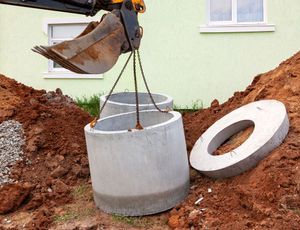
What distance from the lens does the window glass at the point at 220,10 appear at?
8102 mm

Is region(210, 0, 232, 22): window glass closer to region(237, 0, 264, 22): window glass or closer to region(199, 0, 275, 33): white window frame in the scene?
region(199, 0, 275, 33): white window frame

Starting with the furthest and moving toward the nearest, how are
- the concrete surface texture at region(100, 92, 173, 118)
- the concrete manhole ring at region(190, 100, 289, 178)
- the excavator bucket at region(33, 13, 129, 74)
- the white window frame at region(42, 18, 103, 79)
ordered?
the white window frame at region(42, 18, 103, 79) → the concrete surface texture at region(100, 92, 173, 118) → the concrete manhole ring at region(190, 100, 289, 178) → the excavator bucket at region(33, 13, 129, 74)

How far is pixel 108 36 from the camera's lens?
3484 millimetres

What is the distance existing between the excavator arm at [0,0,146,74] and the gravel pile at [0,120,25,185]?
2.05 m

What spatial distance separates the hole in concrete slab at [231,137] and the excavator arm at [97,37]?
184 centimetres

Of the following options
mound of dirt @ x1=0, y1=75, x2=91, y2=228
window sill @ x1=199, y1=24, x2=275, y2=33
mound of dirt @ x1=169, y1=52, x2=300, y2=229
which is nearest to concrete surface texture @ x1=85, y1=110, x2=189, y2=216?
mound of dirt @ x1=169, y1=52, x2=300, y2=229

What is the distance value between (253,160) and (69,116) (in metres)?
2.78

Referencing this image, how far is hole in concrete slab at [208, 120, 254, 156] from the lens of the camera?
16.3 feet

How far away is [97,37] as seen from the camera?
3.39 meters

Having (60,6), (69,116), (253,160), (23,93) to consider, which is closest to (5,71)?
(23,93)

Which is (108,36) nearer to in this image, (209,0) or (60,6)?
(60,6)

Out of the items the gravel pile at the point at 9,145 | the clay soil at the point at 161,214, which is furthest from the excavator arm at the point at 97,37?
the gravel pile at the point at 9,145

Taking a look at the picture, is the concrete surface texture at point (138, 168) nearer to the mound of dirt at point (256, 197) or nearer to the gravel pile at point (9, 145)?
the mound of dirt at point (256, 197)

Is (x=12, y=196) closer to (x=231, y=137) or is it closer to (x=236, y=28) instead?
(x=231, y=137)
